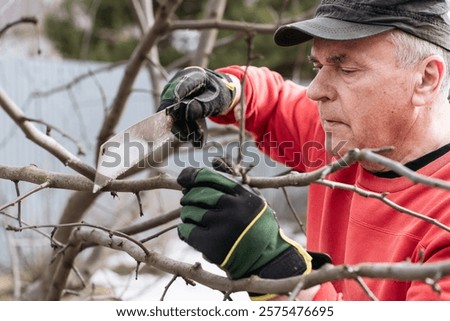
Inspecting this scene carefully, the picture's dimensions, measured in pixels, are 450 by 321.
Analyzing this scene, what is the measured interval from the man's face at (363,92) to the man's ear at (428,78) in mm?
22

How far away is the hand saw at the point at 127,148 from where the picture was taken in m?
1.89

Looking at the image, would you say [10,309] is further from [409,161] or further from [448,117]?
[448,117]

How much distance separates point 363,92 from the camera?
2115 mm

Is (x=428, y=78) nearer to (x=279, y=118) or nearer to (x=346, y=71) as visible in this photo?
(x=346, y=71)

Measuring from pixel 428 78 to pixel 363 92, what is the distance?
0.21 m

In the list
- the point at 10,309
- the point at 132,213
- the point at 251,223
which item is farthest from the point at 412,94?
the point at 132,213

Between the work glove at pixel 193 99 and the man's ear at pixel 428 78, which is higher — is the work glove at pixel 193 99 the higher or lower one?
the lower one

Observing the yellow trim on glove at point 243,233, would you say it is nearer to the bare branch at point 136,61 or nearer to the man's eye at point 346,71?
the man's eye at point 346,71

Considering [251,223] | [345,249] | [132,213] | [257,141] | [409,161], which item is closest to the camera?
[251,223]

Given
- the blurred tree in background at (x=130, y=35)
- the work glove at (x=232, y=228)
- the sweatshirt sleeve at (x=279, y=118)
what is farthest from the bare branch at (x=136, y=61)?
the blurred tree in background at (x=130, y=35)

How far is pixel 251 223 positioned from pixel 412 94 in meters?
0.77

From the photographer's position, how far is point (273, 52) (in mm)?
11844

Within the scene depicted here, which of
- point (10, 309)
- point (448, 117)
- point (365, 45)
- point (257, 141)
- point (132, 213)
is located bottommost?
point (132, 213)

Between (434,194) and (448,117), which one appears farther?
(448,117)
